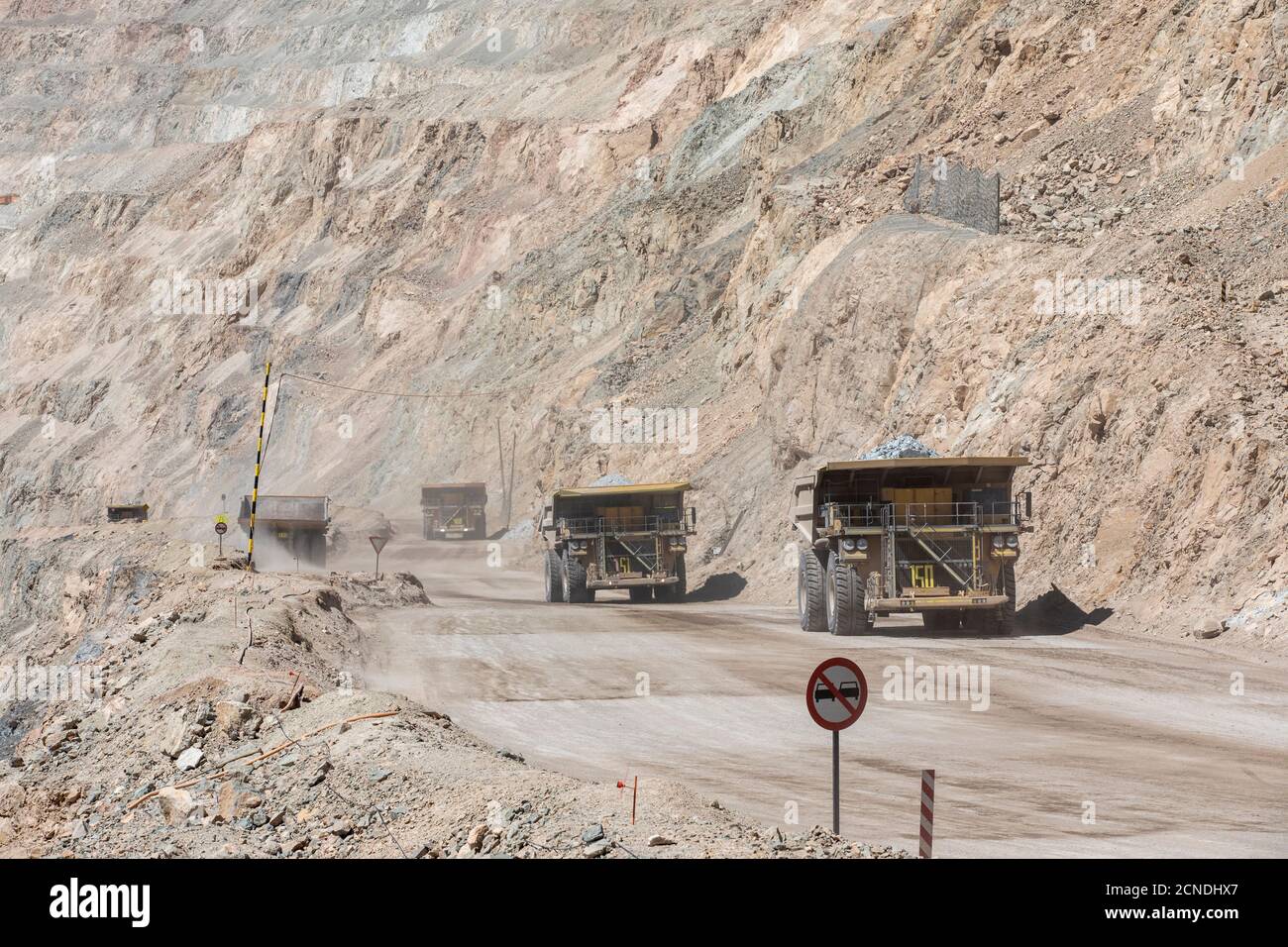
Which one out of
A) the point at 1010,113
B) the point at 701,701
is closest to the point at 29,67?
the point at 1010,113

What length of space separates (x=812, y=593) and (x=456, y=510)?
39.0 m

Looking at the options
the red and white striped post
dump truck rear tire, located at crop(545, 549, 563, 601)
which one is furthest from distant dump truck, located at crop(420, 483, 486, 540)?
the red and white striped post

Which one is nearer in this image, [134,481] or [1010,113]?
[1010,113]

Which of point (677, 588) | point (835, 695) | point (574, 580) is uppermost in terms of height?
point (835, 695)

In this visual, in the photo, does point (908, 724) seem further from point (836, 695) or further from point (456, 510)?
point (456, 510)

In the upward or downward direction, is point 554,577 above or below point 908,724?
above

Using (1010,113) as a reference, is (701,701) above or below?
below

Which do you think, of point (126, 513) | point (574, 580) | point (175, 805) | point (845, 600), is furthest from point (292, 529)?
point (175, 805)

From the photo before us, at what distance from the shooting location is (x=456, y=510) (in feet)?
206

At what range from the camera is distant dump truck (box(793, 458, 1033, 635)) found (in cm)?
2353

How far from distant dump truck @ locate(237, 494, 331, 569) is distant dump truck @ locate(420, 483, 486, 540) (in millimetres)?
13378

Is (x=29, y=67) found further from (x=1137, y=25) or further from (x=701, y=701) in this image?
(x=701, y=701)
